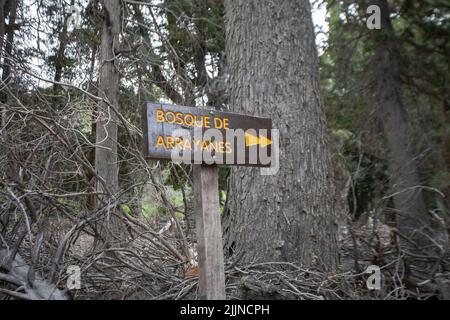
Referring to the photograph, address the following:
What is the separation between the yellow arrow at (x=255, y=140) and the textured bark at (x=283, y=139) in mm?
742

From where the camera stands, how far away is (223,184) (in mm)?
9742

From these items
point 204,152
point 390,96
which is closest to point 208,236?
point 204,152

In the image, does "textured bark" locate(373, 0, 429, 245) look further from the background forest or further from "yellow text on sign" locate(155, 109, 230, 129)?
"yellow text on sign" locate(155, 109, 230, 129)

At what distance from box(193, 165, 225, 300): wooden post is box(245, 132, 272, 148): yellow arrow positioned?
352 mm

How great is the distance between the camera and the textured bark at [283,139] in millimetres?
4086

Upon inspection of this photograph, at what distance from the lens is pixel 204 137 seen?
3.17 meters

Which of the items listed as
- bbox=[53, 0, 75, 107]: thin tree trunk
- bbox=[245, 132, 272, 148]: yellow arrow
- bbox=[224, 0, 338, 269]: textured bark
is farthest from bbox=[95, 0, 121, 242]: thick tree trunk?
bbox=[245, 132, 272, 148]: yellow arrow

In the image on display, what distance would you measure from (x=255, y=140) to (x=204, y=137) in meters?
0.43

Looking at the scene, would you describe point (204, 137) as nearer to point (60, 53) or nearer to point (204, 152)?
point (204, 152)

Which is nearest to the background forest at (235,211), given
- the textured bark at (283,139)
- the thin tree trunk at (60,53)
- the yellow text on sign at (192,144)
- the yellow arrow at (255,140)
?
the textured bark at (283,139)

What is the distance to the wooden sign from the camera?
119 inches

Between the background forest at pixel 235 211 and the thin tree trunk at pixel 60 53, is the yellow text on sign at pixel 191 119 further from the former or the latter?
the thin tree trunk at pixel 60 53

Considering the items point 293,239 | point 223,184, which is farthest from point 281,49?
point 223,184
